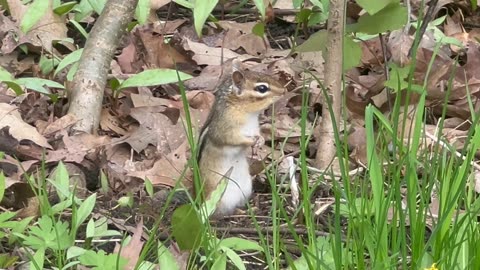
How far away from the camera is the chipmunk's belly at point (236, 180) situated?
398 centimetres

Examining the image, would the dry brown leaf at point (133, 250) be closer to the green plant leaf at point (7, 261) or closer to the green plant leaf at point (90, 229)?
the green plant leaf at point (90, 229)

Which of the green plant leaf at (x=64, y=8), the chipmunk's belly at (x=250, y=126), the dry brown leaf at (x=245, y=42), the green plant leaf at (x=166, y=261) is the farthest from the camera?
the dry brown leaf at (x=245, y=42)

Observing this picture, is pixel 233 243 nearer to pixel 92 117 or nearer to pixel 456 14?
pixel 92 117

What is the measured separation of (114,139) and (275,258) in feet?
5.45

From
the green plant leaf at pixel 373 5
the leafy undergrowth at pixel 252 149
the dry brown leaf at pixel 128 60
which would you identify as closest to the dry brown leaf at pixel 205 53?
the leafy undergrowth at pixel 252 149

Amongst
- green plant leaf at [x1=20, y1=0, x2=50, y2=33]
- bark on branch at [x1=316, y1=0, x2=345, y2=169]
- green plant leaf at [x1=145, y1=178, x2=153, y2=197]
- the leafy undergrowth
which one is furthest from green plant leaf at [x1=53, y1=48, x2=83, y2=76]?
bark on branch at [x1=316, y1=0, x2=345, y2=169]

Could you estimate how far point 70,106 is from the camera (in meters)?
4.76

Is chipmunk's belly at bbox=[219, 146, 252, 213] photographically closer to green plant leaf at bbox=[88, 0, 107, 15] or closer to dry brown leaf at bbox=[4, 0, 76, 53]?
green plant leaf at bbox=[88, 0, 107, 15]

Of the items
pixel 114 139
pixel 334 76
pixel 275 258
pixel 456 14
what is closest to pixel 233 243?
pixel 275 258

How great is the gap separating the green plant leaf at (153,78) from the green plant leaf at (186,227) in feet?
4.78

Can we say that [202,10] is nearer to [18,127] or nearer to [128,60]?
[18,127]

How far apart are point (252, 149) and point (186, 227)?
132 centimetres

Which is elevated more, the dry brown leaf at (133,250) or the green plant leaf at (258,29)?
the dry brown leaf at (133,250)

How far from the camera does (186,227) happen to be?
328 centimetres
